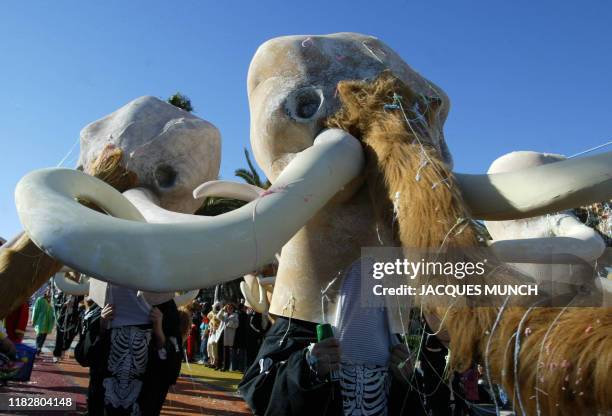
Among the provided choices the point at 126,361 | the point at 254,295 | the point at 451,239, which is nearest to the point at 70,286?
the point at 254,295

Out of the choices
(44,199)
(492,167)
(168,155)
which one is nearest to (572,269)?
(492,167)

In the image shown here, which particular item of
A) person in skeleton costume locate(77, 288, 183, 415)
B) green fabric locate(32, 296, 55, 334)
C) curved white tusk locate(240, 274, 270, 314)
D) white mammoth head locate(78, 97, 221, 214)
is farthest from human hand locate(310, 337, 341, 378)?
green fabric locate(32, 296, 55, 334)

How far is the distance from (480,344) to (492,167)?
2258 mm

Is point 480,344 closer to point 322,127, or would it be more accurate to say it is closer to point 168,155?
point 322,127

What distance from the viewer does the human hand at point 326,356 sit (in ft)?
6.02

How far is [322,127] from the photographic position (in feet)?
6.91

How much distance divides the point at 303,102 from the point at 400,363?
1069 mm

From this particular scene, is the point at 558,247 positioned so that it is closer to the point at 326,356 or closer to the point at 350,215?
the point at 350,215

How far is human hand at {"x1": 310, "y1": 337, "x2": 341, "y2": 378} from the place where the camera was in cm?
184

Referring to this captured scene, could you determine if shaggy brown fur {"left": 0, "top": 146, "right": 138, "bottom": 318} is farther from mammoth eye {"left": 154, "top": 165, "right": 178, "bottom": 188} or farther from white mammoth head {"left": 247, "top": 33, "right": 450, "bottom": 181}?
white mammoth head {"left": 247, "top": 33, "right": 450, "bottom": 181}

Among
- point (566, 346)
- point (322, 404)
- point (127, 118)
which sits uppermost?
point (127, 118)

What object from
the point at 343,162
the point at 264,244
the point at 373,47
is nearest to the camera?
the point at 264,244

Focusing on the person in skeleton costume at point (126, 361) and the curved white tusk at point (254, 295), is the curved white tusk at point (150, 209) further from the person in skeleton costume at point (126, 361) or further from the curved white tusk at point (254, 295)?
the curved white tusk at point (254, 295)

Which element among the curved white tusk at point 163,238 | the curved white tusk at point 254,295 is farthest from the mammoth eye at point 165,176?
the curved white tusk at point 163,238
